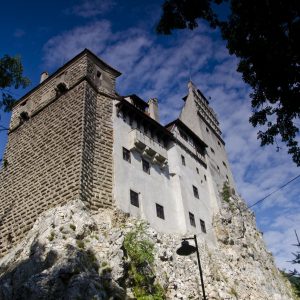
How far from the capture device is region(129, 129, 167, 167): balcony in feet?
71.4

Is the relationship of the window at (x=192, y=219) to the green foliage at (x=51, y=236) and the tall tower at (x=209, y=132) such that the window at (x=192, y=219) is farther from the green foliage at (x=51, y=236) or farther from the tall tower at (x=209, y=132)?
the green foliage at (x=51, y=236)

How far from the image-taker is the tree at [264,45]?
28.9 ft

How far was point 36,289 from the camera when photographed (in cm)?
1164

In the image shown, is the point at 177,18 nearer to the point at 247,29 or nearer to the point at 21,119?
the point at 247,29

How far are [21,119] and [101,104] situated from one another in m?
6.28

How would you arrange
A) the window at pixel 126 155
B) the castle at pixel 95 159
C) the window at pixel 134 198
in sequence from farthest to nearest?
1. the window at pixel 126 155
2. the window at pixel 134 198
3. the castle at pixel 95 159

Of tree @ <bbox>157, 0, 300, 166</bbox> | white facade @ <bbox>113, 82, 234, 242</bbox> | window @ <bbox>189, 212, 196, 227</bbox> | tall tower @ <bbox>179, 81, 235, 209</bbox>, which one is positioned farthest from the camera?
tall tower @ <bbox>179, 81, 235, 209</bbox>

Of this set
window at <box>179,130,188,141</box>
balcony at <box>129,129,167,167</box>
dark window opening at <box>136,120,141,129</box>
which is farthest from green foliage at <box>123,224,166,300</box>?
window at <box>179,130,188,141</box>

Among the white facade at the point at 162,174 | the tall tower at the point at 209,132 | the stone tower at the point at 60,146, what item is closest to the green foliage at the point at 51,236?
the stone tower at the point at 60,146

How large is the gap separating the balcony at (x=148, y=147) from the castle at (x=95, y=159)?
0.07m

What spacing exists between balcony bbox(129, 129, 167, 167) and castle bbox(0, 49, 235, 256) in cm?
7

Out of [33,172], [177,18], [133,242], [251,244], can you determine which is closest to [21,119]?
[33,172]

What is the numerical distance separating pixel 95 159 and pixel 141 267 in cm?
638

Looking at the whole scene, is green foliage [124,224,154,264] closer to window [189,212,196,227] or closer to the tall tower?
window [189,212,196,227]
